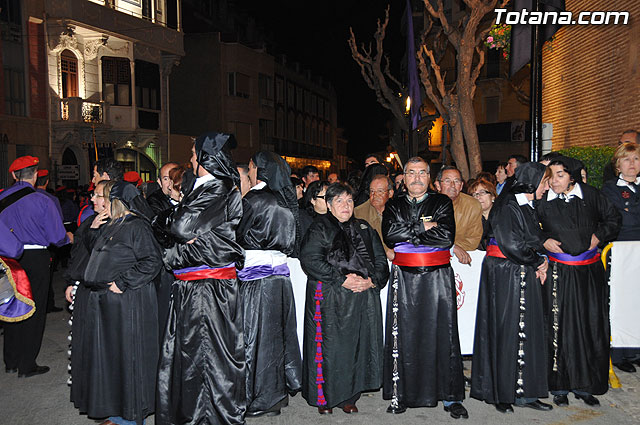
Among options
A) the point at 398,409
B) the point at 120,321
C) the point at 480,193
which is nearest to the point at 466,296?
the point at 480,193

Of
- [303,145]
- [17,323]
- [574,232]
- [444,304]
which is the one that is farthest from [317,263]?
[303,145]

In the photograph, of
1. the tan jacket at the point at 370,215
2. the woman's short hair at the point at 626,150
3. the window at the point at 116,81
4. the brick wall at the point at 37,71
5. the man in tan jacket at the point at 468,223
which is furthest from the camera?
the window at the point at 116,81

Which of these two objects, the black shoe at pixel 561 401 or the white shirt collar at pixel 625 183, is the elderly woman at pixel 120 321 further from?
the white shirt collar at pixel 625 183

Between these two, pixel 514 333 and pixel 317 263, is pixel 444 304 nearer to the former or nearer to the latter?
pixel 514 333

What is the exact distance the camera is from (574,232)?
5316 millimetres

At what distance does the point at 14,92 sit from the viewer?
21.1m

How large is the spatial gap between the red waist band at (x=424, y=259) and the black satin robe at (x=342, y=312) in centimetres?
22

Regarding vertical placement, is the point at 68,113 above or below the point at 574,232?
above

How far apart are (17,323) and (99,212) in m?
2.30

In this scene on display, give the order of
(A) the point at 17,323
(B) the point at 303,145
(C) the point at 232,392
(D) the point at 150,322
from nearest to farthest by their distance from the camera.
A: (C) the point at 232,392
(D) the point at 150,322
(A) the point at 17,323
(B) the point at 303,145

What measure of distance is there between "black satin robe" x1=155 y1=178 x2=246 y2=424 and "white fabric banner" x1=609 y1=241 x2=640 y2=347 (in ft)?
13.7

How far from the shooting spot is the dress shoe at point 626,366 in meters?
6.32

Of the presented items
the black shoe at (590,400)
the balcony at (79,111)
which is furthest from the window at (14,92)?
the black shoe at (590,400)

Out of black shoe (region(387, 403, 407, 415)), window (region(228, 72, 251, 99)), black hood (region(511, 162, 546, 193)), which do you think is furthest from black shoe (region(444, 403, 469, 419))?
window (region(228, 72, 251, 99))
